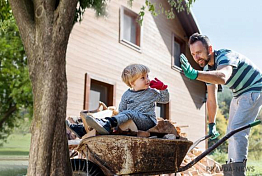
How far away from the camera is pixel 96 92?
8.97 m

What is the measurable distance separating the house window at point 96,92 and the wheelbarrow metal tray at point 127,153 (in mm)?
5108

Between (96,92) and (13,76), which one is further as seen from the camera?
(13,76)

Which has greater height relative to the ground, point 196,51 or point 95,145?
point 196,51

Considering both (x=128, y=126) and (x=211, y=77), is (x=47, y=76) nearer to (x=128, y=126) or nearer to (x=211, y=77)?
(x=128, y=126)

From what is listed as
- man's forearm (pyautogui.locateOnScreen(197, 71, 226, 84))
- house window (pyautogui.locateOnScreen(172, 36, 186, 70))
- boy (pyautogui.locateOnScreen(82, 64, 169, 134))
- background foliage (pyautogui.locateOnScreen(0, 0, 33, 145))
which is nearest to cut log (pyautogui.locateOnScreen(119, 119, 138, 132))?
boy (pyautogui.locateOnScreen(82, 64, 169, 134))

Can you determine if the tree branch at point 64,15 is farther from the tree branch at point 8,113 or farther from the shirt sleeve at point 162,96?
the tree branch at point 8,113

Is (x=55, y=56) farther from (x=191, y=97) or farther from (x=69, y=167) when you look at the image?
(x=191, y=97)

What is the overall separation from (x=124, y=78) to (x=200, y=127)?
36.7 feet

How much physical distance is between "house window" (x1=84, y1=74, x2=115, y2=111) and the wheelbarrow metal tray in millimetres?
5108

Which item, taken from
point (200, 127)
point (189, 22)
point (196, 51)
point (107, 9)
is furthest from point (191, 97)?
point (196, 51)

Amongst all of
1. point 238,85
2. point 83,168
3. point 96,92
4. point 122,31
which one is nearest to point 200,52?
point 238,85

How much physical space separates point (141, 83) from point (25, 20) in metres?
1.33

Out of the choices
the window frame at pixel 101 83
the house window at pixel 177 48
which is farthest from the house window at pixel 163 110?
the window frame at pixel 101 83

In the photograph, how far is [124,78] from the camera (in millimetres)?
3580
